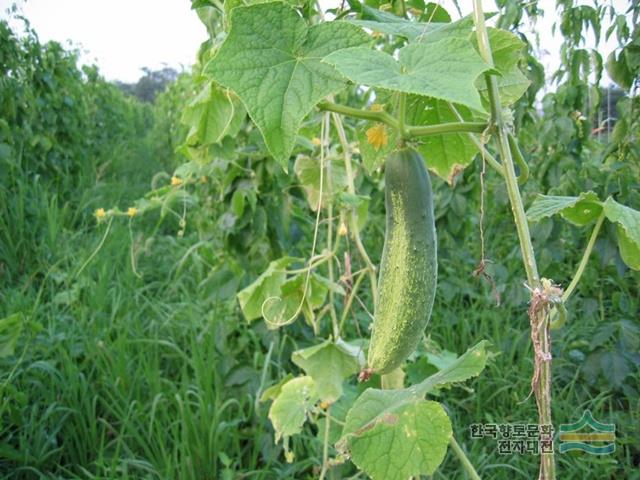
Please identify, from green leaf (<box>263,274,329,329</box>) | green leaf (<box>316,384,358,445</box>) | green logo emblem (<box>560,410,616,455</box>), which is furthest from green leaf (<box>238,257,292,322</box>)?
green logo emblem (<box>560,410,616,455</box>)

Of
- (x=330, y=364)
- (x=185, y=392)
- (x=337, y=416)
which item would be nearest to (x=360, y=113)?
(x=330, y=364)

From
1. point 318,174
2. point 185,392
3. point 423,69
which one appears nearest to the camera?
point 423,69

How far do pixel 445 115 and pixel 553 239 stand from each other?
1.29 m

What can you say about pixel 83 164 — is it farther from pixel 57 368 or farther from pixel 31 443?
pixel 31 443

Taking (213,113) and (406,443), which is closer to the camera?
(406,443)

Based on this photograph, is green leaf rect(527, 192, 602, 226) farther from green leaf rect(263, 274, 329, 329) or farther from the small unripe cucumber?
green leaf rect(263, 274, 329, 329)

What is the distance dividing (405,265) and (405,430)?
20 cm

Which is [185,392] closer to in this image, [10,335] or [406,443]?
[10,335]

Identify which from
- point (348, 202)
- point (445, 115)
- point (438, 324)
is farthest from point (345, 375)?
point (438, 324)

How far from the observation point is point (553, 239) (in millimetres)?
2035

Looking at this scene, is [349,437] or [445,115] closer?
[349,437]

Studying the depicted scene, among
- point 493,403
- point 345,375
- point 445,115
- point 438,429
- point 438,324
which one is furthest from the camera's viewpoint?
point 438,324

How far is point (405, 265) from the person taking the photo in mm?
734

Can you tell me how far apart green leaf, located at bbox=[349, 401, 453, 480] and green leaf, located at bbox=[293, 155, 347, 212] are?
77 centimetres
